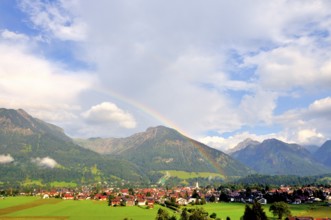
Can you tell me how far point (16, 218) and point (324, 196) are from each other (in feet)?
438

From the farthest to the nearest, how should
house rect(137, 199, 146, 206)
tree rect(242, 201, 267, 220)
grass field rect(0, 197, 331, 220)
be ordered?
house rect(137, 199, 146, 206) → grass field rect(0, 197, 331, 220) → tree rect(242, 201, 267, 220)

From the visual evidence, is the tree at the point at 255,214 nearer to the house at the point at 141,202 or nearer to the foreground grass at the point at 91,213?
the foreground grass at the point at 91,213

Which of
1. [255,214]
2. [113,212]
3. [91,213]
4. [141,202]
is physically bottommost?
[91,213]

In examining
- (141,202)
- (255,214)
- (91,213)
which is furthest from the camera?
(141,202)

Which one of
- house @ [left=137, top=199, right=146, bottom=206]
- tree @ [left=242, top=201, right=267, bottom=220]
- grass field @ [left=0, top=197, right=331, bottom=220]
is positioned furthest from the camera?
house @ [left=137, top=199, right=146, bottom=206]

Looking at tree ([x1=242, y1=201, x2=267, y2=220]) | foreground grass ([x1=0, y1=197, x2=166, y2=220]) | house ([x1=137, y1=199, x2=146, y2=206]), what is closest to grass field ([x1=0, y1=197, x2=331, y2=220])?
foreground grass ([x1=0, y1=197, x2=166, y2=220])

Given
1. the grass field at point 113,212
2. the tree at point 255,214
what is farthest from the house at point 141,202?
the tree at point 255,214

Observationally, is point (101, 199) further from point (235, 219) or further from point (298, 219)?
point (298, 219)

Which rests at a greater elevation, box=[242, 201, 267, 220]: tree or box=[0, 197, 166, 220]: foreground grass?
box=[242, 201, 267, 220]: tree

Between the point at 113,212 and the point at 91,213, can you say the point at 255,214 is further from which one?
the point at 91,213

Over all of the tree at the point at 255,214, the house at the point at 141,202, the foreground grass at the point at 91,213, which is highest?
the tree at the point at 255,214

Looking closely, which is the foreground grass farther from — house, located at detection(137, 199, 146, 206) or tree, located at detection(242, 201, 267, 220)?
tree, located at detection(242, 201, 267, 220)

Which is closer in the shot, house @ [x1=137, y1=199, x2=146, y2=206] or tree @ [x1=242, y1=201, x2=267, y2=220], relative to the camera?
tree @ [x1=242, y1=201, x2=267, y2=220]

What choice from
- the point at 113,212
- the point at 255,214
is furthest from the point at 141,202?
the point at 255,214
